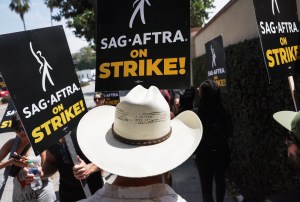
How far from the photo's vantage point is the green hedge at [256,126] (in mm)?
3752

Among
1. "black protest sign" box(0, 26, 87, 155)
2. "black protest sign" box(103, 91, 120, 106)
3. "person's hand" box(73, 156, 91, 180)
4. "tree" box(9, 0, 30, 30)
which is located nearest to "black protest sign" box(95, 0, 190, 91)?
"black protest sign" box(0, 26, 87, 155)

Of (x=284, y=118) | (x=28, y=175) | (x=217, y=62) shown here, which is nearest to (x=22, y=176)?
(x=28, y=175)

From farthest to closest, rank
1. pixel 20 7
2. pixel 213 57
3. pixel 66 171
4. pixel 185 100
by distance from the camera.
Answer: pixel 20 7 → pixel 185 100 → pixel 213 57 → pixel 66 171

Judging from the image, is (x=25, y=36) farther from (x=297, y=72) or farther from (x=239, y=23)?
(x=239, y=23)

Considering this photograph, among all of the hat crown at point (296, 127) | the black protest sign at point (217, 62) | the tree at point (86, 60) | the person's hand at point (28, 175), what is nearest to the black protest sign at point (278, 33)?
the hat crown at point (296, 127)

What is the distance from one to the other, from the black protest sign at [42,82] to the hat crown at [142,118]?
917mm

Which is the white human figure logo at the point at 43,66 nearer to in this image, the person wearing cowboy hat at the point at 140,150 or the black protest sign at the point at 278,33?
the person wearing cowboy hat at the point at 140,150

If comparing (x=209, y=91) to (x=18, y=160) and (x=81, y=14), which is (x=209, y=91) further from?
(x=81, y=14)

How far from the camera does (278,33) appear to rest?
3.22 meters

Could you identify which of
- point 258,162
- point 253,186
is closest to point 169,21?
point 258,162

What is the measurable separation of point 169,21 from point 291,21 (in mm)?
1332

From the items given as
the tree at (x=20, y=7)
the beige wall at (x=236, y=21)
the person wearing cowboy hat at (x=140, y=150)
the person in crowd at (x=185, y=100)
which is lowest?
the person in crowd at (x=185, y=100)

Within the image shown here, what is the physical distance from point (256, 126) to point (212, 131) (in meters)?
0.70

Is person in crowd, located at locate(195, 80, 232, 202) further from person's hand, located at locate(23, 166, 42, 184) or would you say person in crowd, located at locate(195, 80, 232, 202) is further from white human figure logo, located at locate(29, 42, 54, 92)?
white human figure logo, located at locate(29, 42, 54, 92)
